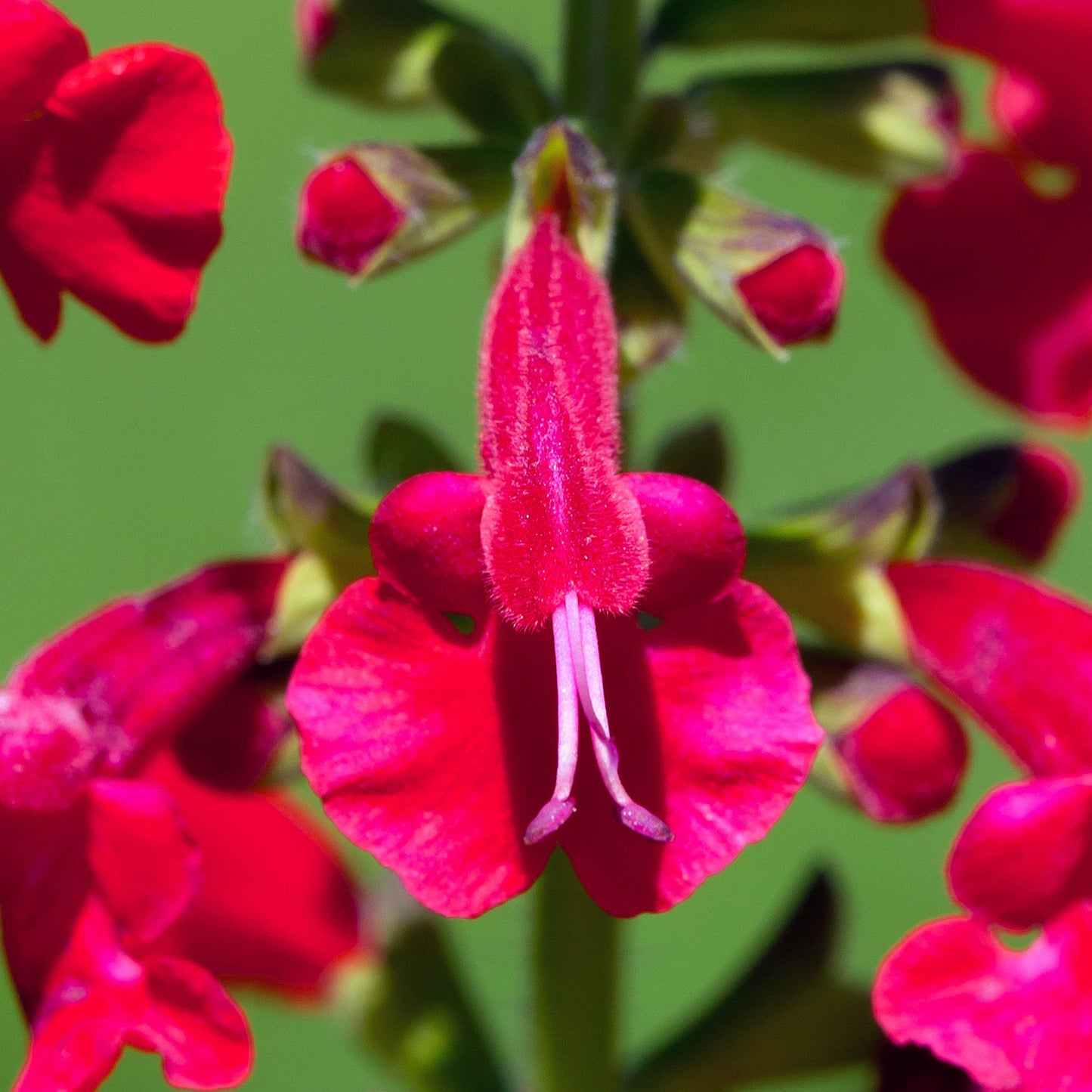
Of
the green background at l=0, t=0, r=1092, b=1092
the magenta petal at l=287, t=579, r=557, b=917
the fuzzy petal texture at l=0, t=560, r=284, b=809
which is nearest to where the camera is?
the magenta petal at l=287, t=579, r=557, b=917

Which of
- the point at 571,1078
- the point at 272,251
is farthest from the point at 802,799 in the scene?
the point at 571,1078

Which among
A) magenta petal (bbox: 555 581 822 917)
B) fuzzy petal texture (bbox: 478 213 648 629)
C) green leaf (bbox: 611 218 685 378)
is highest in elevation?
fuzzy petal texture (bbox: 478 213 648 629)

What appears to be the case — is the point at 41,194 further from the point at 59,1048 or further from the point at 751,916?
the point at 751,916

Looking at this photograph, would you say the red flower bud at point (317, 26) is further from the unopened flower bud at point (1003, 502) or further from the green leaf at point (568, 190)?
the unopened flower bud at point (1003, 502)

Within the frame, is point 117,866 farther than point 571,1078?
No

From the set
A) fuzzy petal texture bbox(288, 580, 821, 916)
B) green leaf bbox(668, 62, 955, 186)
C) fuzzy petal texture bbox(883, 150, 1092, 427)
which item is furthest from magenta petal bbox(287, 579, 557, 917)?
fuzzy petal texture bbox(883, 150, 1092, 427)

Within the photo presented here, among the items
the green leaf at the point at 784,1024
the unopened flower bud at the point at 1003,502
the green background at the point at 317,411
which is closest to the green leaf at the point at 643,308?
the unopened flower bud at the point at 1003,502

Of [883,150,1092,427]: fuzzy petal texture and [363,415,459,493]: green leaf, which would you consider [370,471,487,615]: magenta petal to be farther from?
[883,150,1092,427]: fuzzy petal texture

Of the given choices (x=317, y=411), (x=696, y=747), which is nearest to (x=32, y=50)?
(x=696, y=747)
